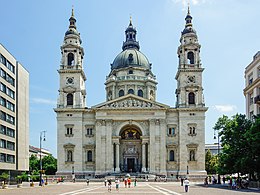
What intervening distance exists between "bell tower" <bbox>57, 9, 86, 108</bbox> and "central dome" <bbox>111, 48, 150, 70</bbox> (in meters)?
16.8

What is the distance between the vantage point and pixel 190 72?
286 ft

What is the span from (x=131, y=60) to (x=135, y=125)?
23432 mm

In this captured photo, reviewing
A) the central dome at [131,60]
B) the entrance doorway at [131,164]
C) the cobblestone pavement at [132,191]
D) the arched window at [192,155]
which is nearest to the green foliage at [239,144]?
the cobblestone pavement at [132,191]

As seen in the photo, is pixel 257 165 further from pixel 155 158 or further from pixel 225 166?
pixel 155 158

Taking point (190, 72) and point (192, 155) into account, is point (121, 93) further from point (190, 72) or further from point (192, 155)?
point (192, 155)

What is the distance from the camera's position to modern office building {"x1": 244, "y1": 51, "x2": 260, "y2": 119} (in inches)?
2296

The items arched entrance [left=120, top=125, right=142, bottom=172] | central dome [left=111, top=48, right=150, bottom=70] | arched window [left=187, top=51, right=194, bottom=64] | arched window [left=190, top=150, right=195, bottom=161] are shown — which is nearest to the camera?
arched window [left=190, top=150, right=195, bottom=161]

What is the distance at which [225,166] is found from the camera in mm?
54469

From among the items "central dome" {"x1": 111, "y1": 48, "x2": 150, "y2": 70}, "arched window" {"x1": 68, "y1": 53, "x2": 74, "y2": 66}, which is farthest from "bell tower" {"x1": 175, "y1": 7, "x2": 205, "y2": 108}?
"arched window" {"x1": 68, "y1": 53, "x2": 74, "y2": 66}

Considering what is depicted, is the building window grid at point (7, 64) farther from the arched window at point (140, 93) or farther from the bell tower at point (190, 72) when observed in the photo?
the arched window at point (140, 93)

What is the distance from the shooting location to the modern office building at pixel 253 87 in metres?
58.3

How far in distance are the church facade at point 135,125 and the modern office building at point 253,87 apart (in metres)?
20.6

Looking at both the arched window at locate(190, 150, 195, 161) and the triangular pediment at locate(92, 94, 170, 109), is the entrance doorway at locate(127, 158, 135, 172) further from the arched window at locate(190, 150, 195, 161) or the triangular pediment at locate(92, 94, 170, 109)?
the arched window at locate(190, 150, 195, 161)

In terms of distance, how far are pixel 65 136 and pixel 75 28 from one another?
23.2 meters
